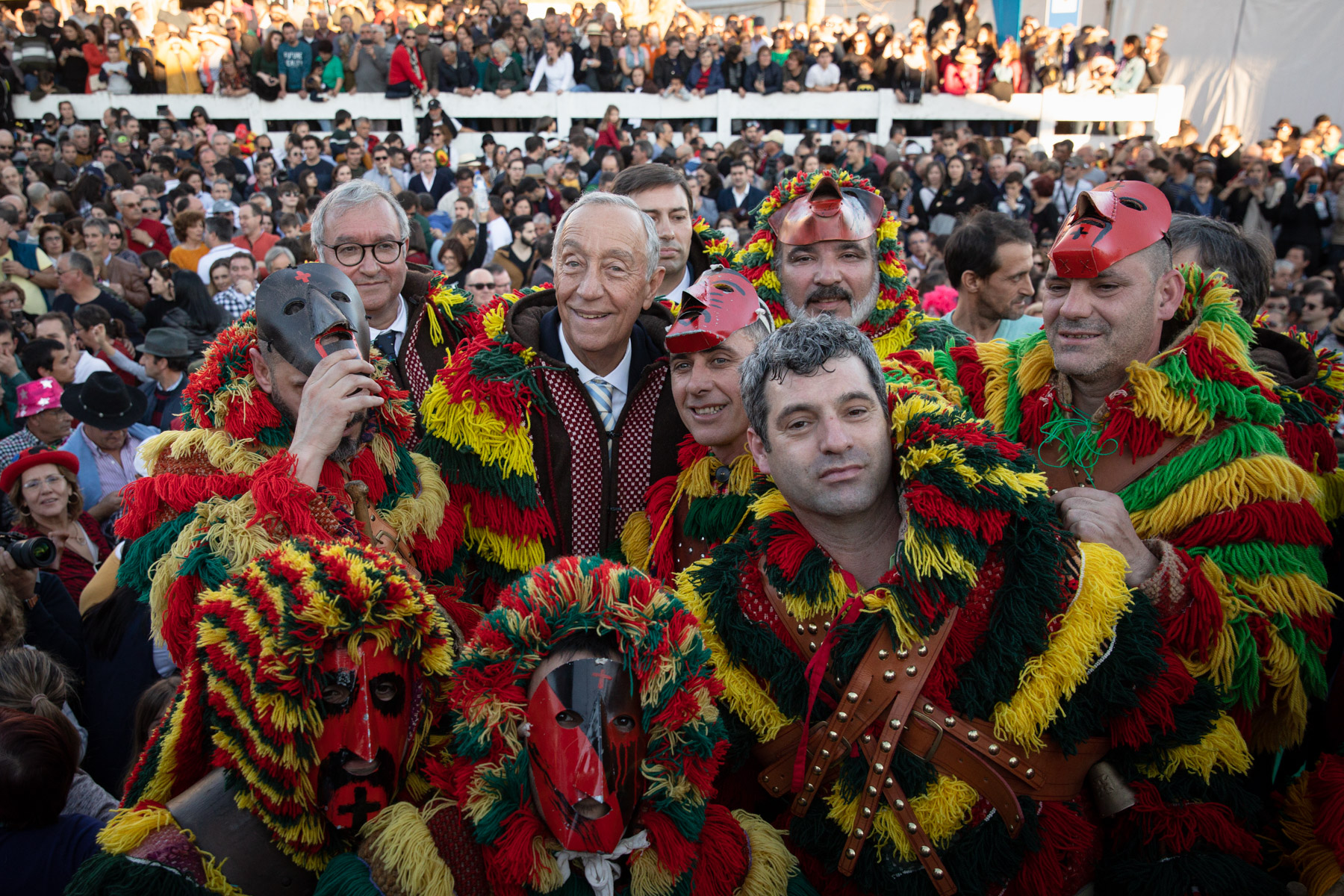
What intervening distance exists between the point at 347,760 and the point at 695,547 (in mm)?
1217

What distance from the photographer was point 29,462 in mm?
4176

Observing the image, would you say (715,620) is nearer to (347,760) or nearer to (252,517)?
(347,760)

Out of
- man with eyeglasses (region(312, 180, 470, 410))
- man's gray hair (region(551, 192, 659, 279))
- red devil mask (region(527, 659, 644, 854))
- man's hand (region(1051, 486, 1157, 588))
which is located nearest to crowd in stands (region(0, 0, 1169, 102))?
man with eyeglasses (region(312, 180, 470, 410))

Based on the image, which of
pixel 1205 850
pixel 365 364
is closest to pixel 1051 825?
pixel 1205 850

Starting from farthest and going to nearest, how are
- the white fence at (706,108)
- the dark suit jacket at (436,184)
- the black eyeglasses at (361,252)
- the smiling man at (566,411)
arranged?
the white fence at (706,108) → the dark suit jacket at (436,184) → the black eyeglasses at (361,252) → the smiling man at (566,411)

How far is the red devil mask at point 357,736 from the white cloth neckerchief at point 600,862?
1.28 feet

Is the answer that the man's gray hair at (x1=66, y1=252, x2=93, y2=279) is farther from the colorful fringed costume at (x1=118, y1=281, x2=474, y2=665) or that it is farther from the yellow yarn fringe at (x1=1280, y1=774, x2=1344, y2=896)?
the yellow yarn fringe at (x1=1280, y1=774, x2=1344, y2=896)

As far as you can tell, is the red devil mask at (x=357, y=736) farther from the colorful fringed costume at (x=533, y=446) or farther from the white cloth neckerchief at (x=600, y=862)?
the colorful fringed costume at (x=533, y=446)

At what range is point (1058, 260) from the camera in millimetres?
2818

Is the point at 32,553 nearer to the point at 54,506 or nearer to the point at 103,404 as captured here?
the point at 54,506

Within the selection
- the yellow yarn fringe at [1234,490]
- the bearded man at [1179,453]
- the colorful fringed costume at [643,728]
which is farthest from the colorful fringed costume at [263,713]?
the yellow yarn fringe at [1234,490]

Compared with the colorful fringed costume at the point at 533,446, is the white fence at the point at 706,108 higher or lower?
higher

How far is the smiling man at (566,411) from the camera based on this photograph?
10.1 ft

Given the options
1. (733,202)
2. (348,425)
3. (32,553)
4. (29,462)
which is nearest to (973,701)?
(348,425)
